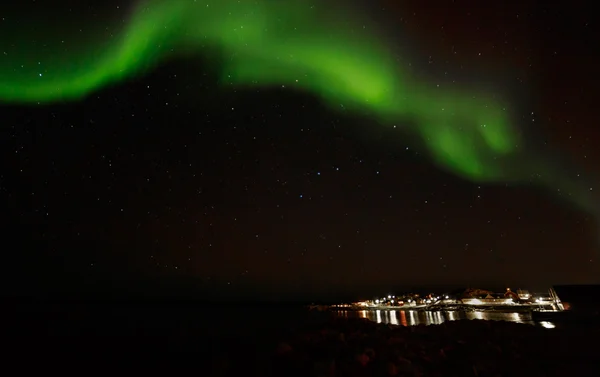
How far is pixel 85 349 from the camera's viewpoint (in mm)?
31000

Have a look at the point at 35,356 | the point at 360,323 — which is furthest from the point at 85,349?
the point at 360,323

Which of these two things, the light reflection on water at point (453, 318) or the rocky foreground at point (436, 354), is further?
the light reflection on water at point (453, 318)

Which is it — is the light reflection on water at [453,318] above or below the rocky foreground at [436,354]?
above

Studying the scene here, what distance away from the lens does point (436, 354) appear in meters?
12.9

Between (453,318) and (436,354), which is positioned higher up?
(453,318)

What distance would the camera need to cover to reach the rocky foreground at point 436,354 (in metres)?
11.1

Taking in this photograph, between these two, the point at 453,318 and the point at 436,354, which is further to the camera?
the point at 453,318

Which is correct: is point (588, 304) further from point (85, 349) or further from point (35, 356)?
point (35, 356)

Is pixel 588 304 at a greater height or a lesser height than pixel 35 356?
greater

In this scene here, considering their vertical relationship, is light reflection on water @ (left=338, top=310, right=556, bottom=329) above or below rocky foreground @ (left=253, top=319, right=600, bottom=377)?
above

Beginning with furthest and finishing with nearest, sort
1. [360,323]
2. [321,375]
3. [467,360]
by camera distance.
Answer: [360,323] < [467,360] < [321,375]

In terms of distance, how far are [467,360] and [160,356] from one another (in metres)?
19.9

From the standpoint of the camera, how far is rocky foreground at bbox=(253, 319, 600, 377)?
11.1 m

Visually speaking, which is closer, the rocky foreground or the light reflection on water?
the rocky foreground
